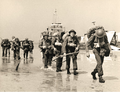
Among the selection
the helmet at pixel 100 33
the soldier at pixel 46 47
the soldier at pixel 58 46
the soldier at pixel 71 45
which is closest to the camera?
the helmet at pixel 100 33

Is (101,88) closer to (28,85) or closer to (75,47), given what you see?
(28,85)

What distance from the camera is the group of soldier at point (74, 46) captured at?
7.39 metres

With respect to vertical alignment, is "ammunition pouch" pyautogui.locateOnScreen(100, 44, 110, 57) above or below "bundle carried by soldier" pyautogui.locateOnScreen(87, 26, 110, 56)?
below

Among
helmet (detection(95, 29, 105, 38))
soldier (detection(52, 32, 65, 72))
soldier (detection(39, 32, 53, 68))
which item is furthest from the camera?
soldier (detection(39, 32, 53, 68))

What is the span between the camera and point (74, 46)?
30.0 feet

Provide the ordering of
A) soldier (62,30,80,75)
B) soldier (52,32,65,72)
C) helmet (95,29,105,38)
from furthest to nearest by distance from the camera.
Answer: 1. soldier (52,32,65,72)
2. soldier (62,30,80,75)
3. helmet (95,29,105,38)

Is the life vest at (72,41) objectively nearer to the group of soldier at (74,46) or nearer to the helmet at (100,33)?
the group of soldier at (74,46)

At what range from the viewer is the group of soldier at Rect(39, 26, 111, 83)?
739 centimetres

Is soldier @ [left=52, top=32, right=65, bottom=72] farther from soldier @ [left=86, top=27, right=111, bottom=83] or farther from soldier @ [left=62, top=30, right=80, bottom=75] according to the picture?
soldier @ [left=86, top=27, right=111, bottom=83]

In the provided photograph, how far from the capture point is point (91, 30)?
775cm

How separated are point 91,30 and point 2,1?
406cm

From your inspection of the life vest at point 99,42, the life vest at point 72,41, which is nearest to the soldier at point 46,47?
the life vest at point 72,41

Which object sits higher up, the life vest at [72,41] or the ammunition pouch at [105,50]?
the life vest at [72,41]

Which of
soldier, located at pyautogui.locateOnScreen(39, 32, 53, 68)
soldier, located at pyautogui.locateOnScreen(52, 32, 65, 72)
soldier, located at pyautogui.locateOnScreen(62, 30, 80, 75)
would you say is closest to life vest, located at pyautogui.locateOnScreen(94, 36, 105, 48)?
soldier, located at pyautogui.locateOnScreen(62, 30, 80, 75)
